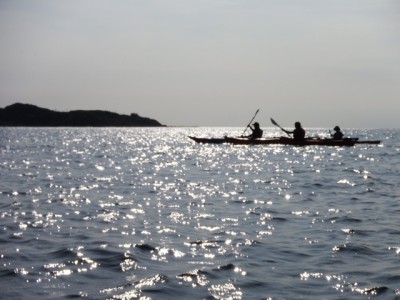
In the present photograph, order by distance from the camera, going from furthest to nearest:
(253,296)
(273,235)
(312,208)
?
1. (312,208)
2. (273,235)
3. (253,296)

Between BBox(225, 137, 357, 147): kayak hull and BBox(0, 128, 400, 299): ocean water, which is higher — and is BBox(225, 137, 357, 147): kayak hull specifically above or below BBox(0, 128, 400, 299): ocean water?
above

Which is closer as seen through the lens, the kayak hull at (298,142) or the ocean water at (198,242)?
the ocean water at (198,242)

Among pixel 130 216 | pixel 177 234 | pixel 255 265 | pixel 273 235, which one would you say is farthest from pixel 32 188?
pixel 255 265

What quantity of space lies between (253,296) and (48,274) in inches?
125

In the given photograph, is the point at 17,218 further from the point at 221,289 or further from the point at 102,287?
the point at 221,289

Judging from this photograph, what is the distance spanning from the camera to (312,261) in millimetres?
9531

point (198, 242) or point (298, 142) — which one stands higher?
point (298, 142)

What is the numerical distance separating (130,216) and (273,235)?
414cm

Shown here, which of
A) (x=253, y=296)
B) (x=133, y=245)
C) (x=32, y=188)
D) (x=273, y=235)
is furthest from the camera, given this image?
(x=32, y=188)

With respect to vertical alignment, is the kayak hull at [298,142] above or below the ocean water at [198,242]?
above

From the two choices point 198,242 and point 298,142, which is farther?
point 298,142

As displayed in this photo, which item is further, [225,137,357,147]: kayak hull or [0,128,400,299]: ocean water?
[225,137,357,147]: kayak hull

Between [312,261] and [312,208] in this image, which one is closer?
[312,261]

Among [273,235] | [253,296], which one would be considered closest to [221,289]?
[253,296]
